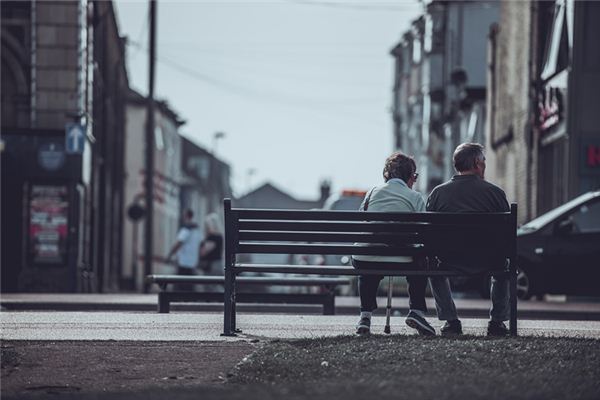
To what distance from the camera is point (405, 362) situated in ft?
29.0

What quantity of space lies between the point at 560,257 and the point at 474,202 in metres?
11.0

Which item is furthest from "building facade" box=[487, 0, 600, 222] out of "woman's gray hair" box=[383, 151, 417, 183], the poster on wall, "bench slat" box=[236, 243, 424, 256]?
"bench slat" box=[236, 243, 424, 256]

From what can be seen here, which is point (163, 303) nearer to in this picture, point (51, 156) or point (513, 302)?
point (513, 302)

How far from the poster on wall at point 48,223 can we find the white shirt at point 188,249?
825 cm

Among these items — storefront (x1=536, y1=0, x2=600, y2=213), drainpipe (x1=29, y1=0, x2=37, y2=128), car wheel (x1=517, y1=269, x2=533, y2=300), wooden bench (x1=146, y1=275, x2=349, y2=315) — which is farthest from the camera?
drainpipe (x1=29, y1=0, x2=37, y2=128)

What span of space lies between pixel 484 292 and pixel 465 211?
1223 centimetres

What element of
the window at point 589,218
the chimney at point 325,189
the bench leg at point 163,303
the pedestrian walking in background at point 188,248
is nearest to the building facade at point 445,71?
the window at point 589,218

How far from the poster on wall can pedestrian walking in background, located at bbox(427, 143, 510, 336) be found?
23.5 m

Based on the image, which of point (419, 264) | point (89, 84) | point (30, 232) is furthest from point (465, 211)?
point (89, 84)

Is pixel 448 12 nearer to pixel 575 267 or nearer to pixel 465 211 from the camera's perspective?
pixel 575 267

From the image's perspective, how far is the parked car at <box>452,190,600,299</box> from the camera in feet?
72.0

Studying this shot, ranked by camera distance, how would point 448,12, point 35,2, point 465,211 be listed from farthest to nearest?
point 448,12, point 35,2, point 465,211

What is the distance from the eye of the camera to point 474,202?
11359mm

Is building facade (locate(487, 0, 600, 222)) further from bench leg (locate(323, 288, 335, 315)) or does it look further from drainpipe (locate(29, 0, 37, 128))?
bench leg (locate(323, 288, 335, 315))
